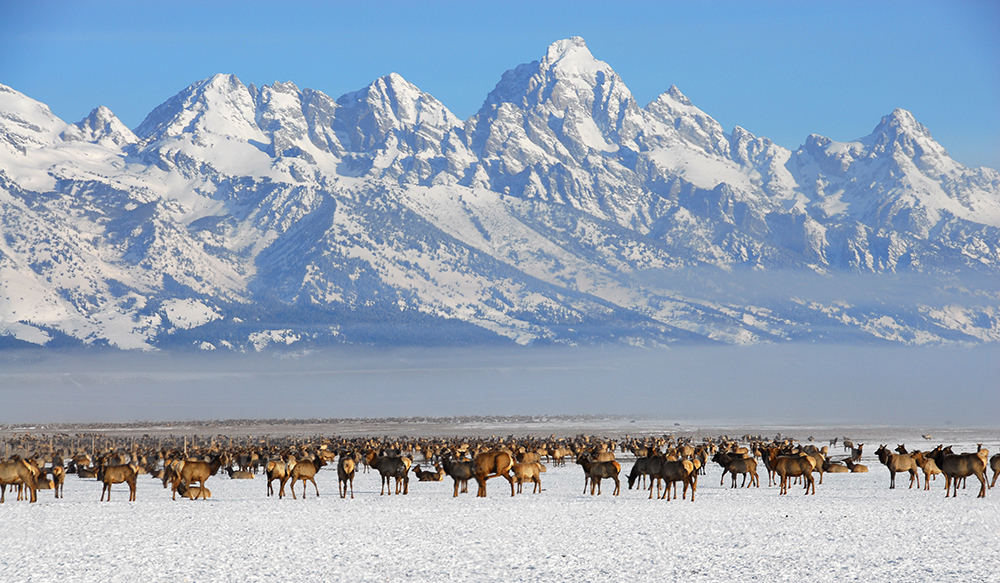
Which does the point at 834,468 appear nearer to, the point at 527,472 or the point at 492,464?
the point at 527,472

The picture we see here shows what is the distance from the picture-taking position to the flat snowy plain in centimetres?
2411

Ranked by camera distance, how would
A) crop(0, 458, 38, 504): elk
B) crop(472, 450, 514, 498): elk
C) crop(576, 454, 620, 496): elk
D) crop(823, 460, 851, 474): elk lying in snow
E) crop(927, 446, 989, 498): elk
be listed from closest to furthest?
crop(927, 446, 989, 498): elk
crop(0, 458, 38, 504): elk
crop(472, 450, 514, 498): elk
crop(576, 454, 620, 496): elk
crop(823, 460, 851, 474): elk lying in snow

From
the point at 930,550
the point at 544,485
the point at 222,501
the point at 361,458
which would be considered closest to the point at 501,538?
the point at 930,550

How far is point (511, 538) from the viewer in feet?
94.5

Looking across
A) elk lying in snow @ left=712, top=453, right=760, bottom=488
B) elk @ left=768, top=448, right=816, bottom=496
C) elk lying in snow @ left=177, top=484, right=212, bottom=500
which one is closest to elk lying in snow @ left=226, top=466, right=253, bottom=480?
elk lying in snow @ left=177, top=484, right=212, bottom=500

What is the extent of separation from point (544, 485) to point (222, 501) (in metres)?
15.3

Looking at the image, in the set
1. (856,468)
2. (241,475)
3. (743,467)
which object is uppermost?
(743,467)

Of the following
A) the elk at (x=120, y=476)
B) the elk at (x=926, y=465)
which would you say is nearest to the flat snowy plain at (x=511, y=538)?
the elk at (x=120, y=476)

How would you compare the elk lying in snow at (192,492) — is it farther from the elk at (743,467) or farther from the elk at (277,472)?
the elk at (743,467)

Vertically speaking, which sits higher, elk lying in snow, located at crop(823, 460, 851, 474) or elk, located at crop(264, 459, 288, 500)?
elk, located at crop(264, 459, 288, 500)

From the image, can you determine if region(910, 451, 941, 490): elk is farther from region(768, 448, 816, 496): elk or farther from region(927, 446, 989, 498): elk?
region(768, 448, 816, 496): elk

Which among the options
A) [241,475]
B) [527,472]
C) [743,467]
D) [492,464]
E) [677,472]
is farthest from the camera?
[241,475]

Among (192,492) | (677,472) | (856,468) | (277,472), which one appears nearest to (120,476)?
(192,492)

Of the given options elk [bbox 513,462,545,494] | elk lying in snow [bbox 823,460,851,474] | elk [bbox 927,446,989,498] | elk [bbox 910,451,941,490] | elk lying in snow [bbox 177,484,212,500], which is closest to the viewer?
elk [bbox 927,446,989,498]
